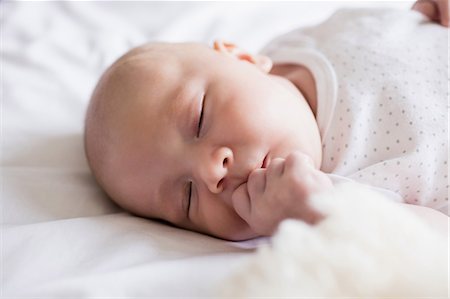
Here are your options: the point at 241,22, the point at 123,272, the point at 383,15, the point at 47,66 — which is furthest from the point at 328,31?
the point at 123,272

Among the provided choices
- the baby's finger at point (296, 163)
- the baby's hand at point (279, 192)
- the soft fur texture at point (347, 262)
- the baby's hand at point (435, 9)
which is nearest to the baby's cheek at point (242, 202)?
the baby's hand at point (279, 192)

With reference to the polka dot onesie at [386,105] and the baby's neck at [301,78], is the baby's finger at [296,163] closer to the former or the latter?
the polka dot onesie at [386,105]

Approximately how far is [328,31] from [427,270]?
2.72ft

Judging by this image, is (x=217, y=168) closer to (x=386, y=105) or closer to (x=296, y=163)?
(x=296, y=163)

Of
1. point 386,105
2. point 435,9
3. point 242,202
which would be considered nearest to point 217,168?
point 242,202

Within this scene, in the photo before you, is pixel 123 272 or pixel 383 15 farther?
pixel 383 15

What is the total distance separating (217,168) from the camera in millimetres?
974

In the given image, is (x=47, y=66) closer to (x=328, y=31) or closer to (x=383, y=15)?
(x=328, y=31)

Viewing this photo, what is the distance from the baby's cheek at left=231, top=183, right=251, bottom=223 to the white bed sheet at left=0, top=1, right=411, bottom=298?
54 millimetres

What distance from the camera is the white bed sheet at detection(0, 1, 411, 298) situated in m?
0.85

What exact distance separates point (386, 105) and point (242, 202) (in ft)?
1.14

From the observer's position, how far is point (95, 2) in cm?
176

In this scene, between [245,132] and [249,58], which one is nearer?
[245,132]

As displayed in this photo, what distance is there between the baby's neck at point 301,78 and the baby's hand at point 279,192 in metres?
0.31
